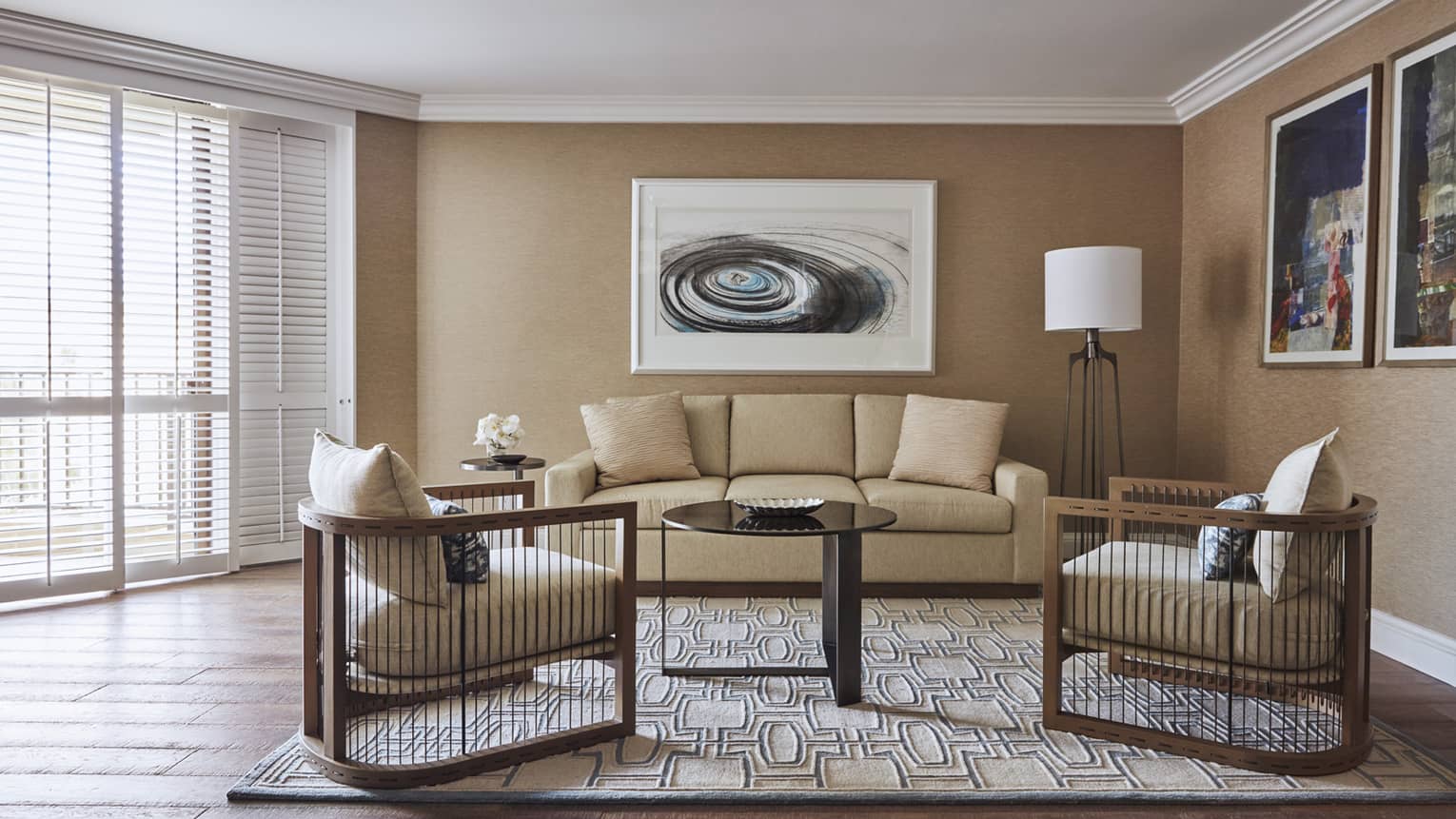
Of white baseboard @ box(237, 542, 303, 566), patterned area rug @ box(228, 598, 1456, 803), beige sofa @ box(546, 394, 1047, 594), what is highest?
beige sofa @ box(546, 394, 1047, 594)

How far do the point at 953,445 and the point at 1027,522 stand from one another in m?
0.56

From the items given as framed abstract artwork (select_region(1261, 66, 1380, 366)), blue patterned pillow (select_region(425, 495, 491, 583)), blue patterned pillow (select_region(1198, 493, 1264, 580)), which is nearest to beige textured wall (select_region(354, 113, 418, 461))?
blue patterned pillow (select_region(425, 495, 491, 583))

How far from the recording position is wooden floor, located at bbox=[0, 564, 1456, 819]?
7.21 ft

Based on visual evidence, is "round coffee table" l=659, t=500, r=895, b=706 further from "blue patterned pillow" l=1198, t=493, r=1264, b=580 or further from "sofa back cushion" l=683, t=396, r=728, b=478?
"sofa back cushion" l=683, t=396, r=728, b=478

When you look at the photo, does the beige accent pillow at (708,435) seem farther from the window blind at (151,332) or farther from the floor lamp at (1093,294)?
the window blind at (151,332)

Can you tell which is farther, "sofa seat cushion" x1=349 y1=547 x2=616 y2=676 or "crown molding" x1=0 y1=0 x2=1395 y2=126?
"crown molding" x1=0 y1=0 x2=1395 y2=126

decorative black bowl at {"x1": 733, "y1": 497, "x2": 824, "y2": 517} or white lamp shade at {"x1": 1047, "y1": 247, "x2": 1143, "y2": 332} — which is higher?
white lamp shade at {"x1": 1047, "y1": 247, "x2": 1143, "y2": 332}

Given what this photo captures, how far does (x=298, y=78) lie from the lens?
476cm

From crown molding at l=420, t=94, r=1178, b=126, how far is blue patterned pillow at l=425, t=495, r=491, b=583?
11.0 feet

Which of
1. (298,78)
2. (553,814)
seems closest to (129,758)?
(553,814)

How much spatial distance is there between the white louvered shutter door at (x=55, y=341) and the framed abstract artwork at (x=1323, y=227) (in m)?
5.59

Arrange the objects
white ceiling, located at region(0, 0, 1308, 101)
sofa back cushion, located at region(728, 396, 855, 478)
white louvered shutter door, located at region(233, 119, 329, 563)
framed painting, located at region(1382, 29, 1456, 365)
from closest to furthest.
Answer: framed painting, located at region(1382, 29, 1456, 365) → white ceiling, located at region(0, 0, 1308, 101) → white louvered shutter door, located at region(233, 119, 329, 563) → sofa back cushion, located at region(728, 396, 855, 478)

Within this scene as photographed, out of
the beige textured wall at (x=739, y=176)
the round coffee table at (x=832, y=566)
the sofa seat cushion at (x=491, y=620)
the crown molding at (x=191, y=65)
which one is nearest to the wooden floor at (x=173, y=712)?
the sofa seat cushion at (x=491, y=620)

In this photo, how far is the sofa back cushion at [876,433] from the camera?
4.87m
